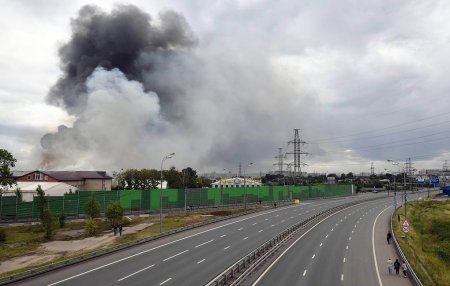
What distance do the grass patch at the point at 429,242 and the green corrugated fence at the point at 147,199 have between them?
1584 inches

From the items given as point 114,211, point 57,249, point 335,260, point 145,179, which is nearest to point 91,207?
point 114,211

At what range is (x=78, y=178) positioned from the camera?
140 meters

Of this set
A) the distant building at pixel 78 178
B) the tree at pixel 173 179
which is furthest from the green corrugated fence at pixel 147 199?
the tree at pixel 173 179

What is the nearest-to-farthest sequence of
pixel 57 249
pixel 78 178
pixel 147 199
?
pixel 57 249 → pixel 147 199 → pixel 78 178

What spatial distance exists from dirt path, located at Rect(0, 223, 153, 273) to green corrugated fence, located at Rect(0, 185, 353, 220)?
13540mm

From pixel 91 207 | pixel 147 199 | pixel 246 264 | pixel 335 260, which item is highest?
pixel 91 207

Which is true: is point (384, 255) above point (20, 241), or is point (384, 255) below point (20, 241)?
above

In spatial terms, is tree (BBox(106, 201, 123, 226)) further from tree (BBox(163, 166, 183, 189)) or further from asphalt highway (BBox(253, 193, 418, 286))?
tree (BBox(163, 166, 183, 189))

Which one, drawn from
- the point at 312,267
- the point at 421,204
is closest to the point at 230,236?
the point at 312,267

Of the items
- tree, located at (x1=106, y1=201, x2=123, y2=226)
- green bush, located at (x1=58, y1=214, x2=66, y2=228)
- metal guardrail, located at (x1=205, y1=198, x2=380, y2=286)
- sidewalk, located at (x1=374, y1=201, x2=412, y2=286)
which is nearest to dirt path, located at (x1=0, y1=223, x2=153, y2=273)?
tree, located at (x1=106, y1=201, x2=123, y2=226)

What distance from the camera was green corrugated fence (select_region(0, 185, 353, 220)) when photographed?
78188 millimetres

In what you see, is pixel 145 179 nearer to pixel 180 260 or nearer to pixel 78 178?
pixel 78 178

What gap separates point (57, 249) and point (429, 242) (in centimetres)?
5869

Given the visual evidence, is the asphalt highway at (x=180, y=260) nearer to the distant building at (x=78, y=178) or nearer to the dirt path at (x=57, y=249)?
the dirt path at (x=57, y=249)
